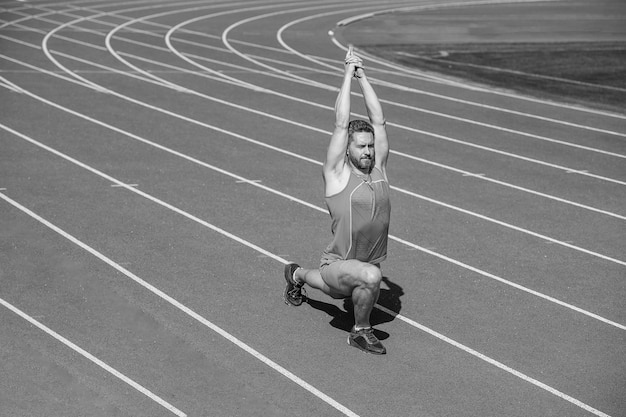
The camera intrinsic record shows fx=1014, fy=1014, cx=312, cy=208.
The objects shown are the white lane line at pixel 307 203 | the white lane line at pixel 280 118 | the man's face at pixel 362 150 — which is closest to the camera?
the man's face at pixel 362 150

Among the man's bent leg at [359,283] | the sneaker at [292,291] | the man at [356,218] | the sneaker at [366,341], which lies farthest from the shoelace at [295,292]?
the sneaker at [366,341]

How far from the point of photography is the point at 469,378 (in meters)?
6.85

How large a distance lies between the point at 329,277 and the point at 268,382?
1.07 meters

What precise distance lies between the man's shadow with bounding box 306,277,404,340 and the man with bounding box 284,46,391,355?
0.36 metres

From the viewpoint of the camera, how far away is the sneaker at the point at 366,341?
7203mm

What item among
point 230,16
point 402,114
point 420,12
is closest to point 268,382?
point 402,114

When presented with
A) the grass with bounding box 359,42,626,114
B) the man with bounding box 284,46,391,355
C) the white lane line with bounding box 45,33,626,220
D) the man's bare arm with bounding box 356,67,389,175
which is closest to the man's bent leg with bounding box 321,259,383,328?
the man with bounding box 284,46,391,355

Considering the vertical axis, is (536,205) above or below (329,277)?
below

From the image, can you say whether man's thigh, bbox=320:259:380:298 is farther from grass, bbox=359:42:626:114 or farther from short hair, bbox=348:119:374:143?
grass, bbox=359:42:626:114

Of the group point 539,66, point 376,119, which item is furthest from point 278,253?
point 539,66

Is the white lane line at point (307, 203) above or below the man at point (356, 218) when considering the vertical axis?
below

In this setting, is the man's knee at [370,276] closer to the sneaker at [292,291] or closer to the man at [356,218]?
the man at [356,218]

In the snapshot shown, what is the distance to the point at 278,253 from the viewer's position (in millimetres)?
9477

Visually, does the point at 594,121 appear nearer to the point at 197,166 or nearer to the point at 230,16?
the point at 197,166
